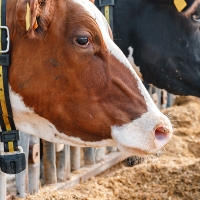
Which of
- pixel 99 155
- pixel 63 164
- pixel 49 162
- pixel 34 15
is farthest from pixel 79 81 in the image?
pixel 99 155

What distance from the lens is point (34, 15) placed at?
1883mm

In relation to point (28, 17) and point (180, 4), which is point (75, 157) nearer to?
point (180, 4)

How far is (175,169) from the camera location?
12.2 feet

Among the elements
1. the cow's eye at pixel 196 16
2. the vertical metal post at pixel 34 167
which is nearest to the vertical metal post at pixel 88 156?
the vertical metal post at pixel 34 167

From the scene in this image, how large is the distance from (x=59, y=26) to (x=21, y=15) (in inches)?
6.9

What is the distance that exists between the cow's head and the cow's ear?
4.48 feet

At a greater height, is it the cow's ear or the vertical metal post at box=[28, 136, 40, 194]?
the cow's ear

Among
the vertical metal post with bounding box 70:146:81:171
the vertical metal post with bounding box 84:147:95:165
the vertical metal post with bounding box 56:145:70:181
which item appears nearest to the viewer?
the vertical metal post with bounding box 56:145:70:181

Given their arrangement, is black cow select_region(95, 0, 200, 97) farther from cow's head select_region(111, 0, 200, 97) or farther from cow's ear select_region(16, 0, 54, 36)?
cow's ear select_region(16, 0, 54, 36)

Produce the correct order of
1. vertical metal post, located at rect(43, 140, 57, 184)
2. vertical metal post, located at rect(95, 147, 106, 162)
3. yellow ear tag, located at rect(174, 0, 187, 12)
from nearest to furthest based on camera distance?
1. yellow ear tag, located at rect(174, 0, 187, 12)
2. vertical metal post, located at rect(43, 140, 57, 184)
3. vertical metal post, located at rect(95, 147, 106, 162)

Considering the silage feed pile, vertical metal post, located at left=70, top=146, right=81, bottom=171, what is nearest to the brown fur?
the silage feed pile

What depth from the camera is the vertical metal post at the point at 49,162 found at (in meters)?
3.62

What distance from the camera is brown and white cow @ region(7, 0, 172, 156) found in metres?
1.99

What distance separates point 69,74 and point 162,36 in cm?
142
